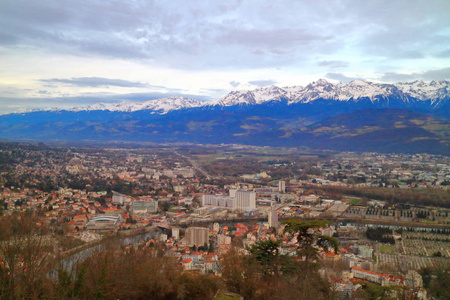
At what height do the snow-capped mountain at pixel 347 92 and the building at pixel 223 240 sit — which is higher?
the snow-capped mountain at pixel 347 92

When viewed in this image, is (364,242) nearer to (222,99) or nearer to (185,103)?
(222,99)

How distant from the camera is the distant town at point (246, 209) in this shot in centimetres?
1357

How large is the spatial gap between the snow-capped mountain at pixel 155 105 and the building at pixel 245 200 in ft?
432

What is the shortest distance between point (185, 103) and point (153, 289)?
538 feet

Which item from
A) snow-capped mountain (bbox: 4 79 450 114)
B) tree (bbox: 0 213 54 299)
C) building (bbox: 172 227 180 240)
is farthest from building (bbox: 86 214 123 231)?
snow-capped mountain (bbox: 4 79 450 114)

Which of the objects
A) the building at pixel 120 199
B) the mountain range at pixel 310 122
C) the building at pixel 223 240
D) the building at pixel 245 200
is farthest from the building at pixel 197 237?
the mountain range at pixel 310 122

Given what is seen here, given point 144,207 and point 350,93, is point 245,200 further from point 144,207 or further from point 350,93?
point 350,93

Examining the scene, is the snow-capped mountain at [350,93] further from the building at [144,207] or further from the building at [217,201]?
the building at [144,207]

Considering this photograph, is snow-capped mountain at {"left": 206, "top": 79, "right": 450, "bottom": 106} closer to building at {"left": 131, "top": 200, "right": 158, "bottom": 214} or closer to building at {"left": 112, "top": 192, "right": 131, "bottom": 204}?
building at {"left": 112, "top": 192, "right": 131, "bottom": 204}

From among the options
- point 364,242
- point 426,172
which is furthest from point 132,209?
point 426,172

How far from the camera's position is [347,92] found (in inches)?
4742

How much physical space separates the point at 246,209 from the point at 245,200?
1.06 m

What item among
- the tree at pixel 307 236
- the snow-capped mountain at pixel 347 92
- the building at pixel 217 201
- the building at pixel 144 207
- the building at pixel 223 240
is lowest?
the building at pixel 217 201

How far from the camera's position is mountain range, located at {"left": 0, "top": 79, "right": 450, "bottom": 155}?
71.1 metres
